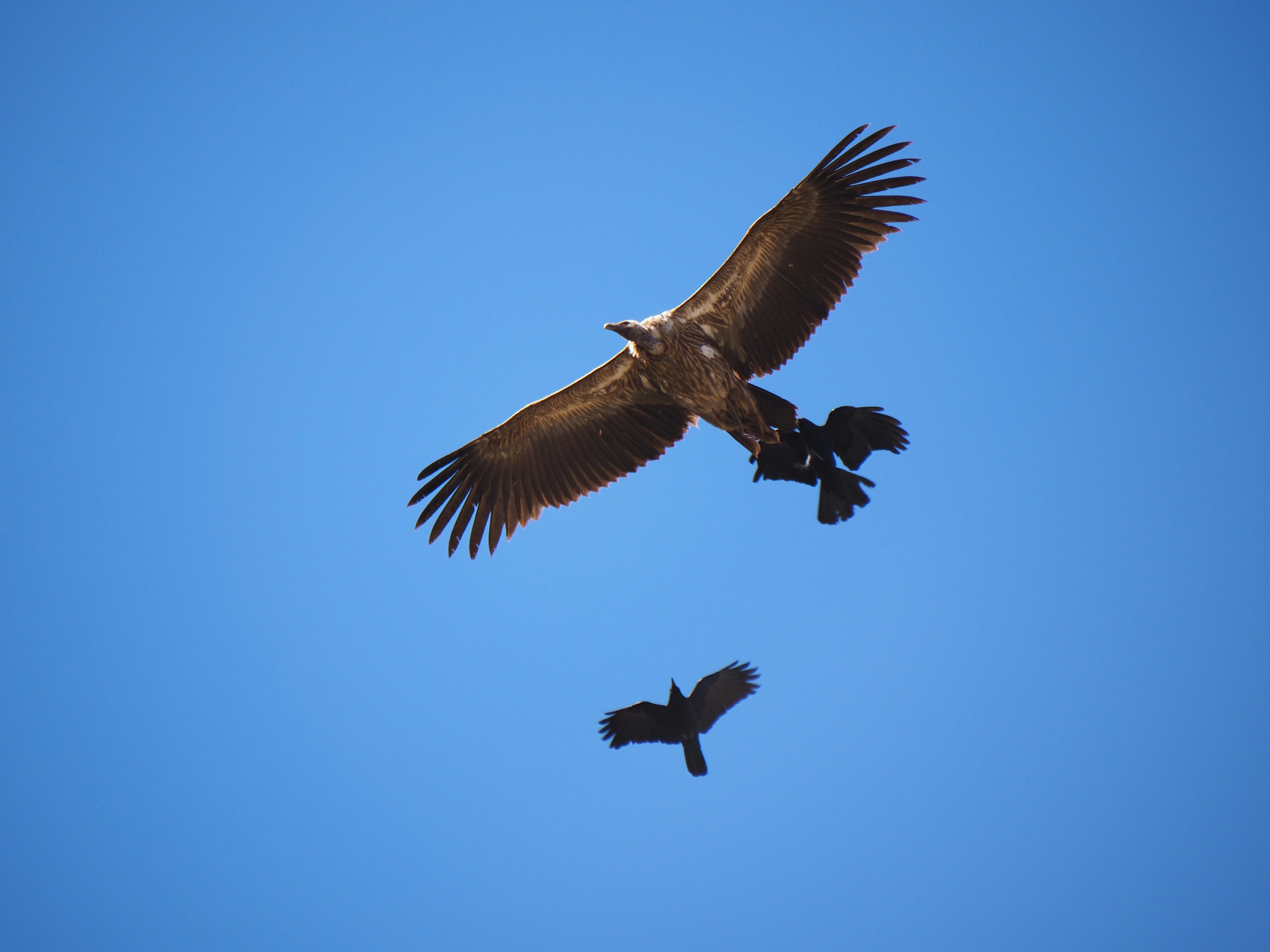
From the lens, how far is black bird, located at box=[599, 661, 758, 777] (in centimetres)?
849

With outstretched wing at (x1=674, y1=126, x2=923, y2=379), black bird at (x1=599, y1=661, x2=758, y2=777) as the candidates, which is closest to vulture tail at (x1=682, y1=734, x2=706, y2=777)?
black bird at (x1=599, y1=661, x2=758, y2=777)

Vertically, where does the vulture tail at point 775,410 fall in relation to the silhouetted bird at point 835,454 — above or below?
above

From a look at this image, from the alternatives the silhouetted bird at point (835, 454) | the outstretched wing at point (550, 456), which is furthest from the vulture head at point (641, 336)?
the silhouetted bird at point (835, 454)

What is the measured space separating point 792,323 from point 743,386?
745 millimetres

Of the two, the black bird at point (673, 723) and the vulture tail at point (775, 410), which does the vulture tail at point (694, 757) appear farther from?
the vulture tail at point (775, 410)

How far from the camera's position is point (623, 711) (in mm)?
8617

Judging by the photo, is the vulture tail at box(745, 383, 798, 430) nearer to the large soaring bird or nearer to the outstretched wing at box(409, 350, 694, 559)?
the large soaring bird

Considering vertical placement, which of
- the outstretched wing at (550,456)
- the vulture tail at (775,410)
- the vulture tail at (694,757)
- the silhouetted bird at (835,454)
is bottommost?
the vulture tail at (694,757)

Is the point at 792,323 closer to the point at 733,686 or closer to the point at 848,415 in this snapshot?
the point at 848,415

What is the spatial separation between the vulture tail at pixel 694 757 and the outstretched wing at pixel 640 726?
102 millimetres

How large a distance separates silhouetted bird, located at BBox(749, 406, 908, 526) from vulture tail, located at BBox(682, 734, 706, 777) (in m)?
2.53

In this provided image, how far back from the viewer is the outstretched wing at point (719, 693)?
873 centimetres

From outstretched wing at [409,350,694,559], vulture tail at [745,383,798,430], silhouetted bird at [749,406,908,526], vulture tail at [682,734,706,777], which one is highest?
outstretched wing at [409,350,694,559]

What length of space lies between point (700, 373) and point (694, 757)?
3.62 m
